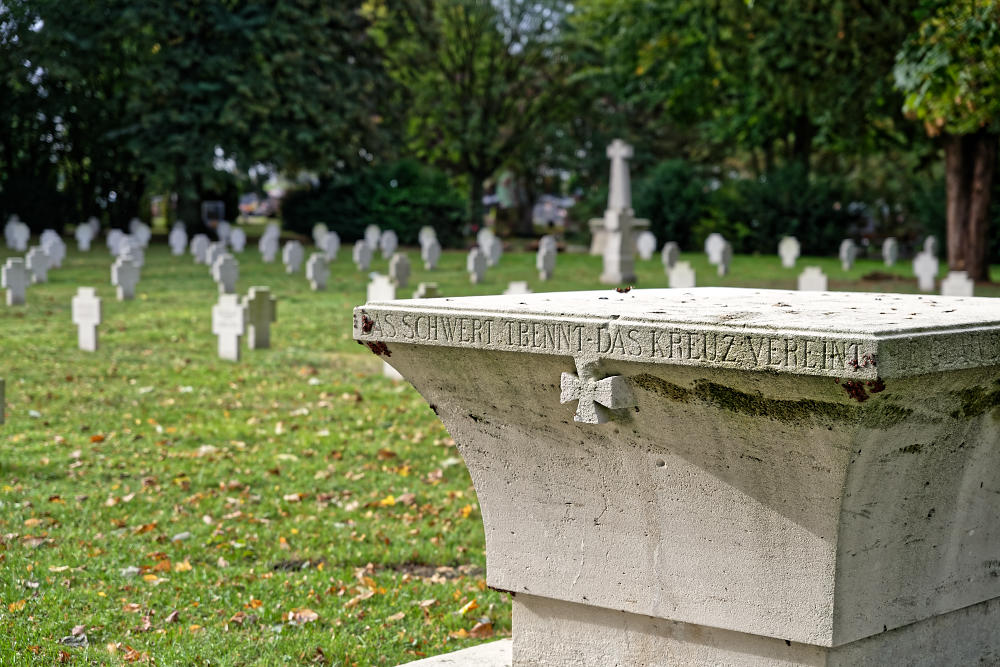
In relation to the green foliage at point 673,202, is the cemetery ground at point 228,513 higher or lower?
lower

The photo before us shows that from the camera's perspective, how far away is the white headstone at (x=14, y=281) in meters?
17.1

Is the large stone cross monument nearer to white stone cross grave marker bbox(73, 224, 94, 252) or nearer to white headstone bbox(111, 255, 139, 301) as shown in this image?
white headstone bbox(111, 255, 139, 301)

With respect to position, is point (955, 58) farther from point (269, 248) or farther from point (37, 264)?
point (269, 248)

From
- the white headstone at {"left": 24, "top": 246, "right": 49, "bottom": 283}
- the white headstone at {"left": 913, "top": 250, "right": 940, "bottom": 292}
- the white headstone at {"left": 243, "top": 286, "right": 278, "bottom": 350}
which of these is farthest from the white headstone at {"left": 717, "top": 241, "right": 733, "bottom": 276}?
the white headstone at {"left": 243, "top": 286, "right": 278, "bottom": 350}

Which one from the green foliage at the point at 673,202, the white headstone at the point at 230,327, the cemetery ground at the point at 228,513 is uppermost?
the green foliage at the point at 673,202

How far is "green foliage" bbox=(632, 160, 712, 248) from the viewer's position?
113 ft

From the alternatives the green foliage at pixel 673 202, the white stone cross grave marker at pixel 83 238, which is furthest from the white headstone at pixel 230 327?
the green foliage at pixel 673 202

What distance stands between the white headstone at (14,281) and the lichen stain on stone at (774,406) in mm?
15419

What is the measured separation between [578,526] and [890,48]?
16.5m

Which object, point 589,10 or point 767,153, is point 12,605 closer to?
point 589,10

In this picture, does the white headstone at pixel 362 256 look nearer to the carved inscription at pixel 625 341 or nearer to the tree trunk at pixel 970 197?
the tree trunk at pixel 970 197

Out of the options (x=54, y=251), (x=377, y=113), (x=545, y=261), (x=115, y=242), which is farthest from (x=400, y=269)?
(x=377, y=113)

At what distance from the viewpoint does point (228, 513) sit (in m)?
6.79

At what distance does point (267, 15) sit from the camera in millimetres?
33656
